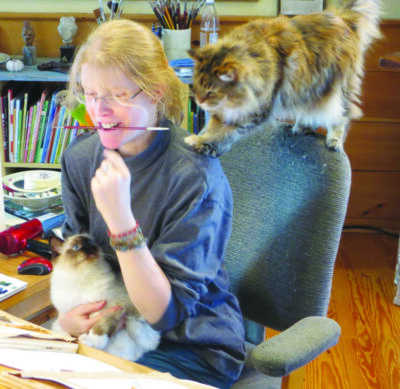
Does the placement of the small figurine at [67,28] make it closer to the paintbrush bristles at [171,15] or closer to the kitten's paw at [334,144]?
the paintbrush bristles at [171,15]

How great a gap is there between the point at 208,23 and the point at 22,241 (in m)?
1.66

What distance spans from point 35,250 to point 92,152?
0.30m

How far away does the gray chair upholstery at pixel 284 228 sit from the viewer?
1041mm

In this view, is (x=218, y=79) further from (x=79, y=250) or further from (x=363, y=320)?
(x=363, y=320)

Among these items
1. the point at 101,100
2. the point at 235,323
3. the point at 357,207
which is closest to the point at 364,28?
the point at 101,100

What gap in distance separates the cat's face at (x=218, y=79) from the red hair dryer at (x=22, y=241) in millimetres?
528

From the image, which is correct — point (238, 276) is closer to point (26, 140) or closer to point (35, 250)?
point (35, 250)

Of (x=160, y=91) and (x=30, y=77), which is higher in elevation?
(x=160, y=91)

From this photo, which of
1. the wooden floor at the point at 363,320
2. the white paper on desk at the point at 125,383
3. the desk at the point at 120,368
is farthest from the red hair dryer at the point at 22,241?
the wooden floor at the point at 363,320

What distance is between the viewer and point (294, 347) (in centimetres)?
88

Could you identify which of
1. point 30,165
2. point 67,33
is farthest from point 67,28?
point 30,165

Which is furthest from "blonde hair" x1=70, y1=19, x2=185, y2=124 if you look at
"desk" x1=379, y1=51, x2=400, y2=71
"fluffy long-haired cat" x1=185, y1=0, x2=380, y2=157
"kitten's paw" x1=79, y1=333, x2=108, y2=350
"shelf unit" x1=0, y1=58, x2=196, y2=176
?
"desk" x1=379, y1=51, x2=400, y2=71

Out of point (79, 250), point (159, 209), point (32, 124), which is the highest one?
point (159, 209)

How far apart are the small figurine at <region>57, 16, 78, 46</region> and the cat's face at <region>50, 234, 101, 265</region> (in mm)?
1613
